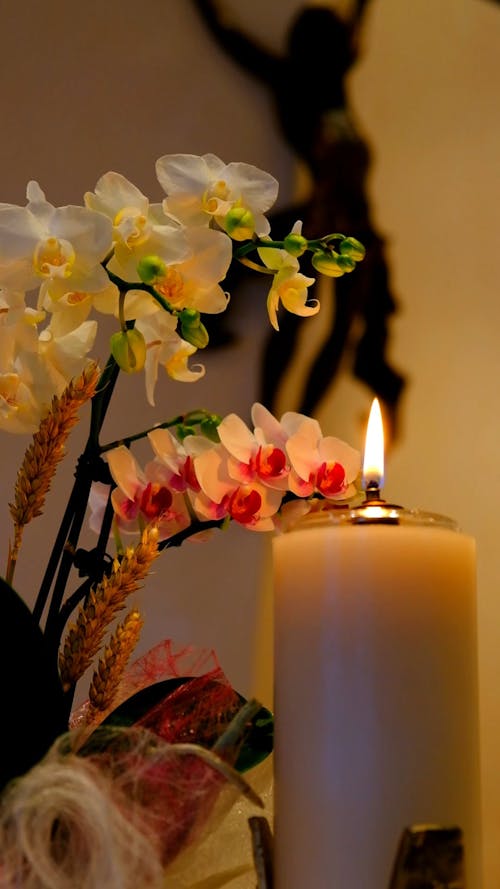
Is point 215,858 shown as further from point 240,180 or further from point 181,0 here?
point 181,0

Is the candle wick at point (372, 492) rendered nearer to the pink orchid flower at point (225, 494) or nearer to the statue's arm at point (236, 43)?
the pink orchid flower at point (225, 494)

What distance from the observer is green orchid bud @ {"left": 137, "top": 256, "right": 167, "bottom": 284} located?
0.46 m

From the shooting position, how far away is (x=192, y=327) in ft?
1.58

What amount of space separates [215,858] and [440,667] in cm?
17

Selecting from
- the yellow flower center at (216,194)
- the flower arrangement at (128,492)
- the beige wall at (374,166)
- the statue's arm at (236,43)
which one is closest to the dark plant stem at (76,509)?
the flower arrangement at (128,492)

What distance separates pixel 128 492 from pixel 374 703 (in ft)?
0.72

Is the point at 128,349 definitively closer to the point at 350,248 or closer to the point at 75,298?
the point at 75,298

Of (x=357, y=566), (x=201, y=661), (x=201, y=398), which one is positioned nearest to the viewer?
(x=357, y=566)

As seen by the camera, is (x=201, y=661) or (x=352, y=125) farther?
Answer: (x=352, y=125)

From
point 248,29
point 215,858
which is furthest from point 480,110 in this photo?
point 215,858

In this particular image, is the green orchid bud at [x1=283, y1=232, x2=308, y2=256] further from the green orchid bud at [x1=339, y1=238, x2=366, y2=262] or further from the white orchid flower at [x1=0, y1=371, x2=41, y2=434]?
the white orchid flower at [x1=0, y1=371, x2=41, y2=434]

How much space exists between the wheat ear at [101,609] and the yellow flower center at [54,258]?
5.6 inches

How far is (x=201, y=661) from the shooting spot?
2.02 ft

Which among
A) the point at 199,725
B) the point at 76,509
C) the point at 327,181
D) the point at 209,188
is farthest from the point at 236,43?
the point at 199,725
